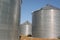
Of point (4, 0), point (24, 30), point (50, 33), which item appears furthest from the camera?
point (24, 30)

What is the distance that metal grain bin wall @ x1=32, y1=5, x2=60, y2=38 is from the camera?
20.8m

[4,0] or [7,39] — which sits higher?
[4,0]

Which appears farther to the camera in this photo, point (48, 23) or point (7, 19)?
point (48, 23)

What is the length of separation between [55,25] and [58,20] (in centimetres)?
92

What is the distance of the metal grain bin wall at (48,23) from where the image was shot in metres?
20.8

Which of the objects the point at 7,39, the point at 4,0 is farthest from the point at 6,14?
the point at 7,39

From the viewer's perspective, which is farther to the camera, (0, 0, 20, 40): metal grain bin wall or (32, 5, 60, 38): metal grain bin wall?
(32, 5, 60, 38): metal grain bin wall

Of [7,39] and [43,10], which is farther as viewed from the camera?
[43,10]

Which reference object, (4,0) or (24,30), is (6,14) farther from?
(24,30)

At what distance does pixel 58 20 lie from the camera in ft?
68.8

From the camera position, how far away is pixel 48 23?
21078 millimetres

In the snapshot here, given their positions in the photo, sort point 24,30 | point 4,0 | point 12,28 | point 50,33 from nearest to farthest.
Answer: point 4,0 < point 12,28 < point 50,33 < point 24,30

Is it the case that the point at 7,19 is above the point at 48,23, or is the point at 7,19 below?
below

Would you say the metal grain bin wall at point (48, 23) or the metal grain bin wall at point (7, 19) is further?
the metal grain bin wall at point (48, 23)
